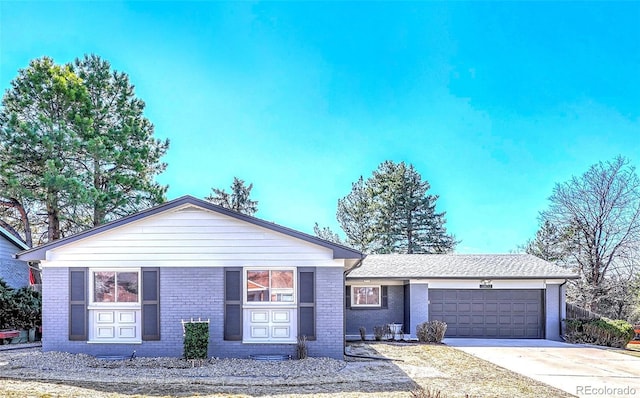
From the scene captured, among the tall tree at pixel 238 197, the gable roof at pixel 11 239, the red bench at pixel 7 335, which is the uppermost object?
the tall tree at pixel 238 197

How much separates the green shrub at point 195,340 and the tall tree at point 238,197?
29789mm

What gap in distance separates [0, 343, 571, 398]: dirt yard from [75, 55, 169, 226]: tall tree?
1202 cm

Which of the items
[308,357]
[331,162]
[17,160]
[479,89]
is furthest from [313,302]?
[331,162]

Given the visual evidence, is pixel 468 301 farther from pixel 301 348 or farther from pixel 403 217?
pixel 403 217

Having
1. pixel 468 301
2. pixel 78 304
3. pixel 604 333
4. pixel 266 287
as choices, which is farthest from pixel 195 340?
pixel 604 333

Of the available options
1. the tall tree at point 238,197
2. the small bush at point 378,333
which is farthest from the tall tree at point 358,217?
the small bush at point 378,333

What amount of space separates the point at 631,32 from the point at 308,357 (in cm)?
1674

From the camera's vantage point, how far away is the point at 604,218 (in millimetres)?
24797

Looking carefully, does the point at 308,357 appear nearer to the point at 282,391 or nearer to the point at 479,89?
the point at 282,391

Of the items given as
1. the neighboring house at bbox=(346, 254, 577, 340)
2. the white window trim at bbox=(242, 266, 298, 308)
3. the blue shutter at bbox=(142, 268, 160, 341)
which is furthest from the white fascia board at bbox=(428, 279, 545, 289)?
the blue shutter at bbox=(142, 268, 160, 341)

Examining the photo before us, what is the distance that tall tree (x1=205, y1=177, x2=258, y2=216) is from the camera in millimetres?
40312

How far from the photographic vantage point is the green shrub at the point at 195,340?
1059cm

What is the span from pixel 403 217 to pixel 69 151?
22.7m

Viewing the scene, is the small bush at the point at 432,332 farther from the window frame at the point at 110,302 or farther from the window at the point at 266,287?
the window frame at the point at 110,302
